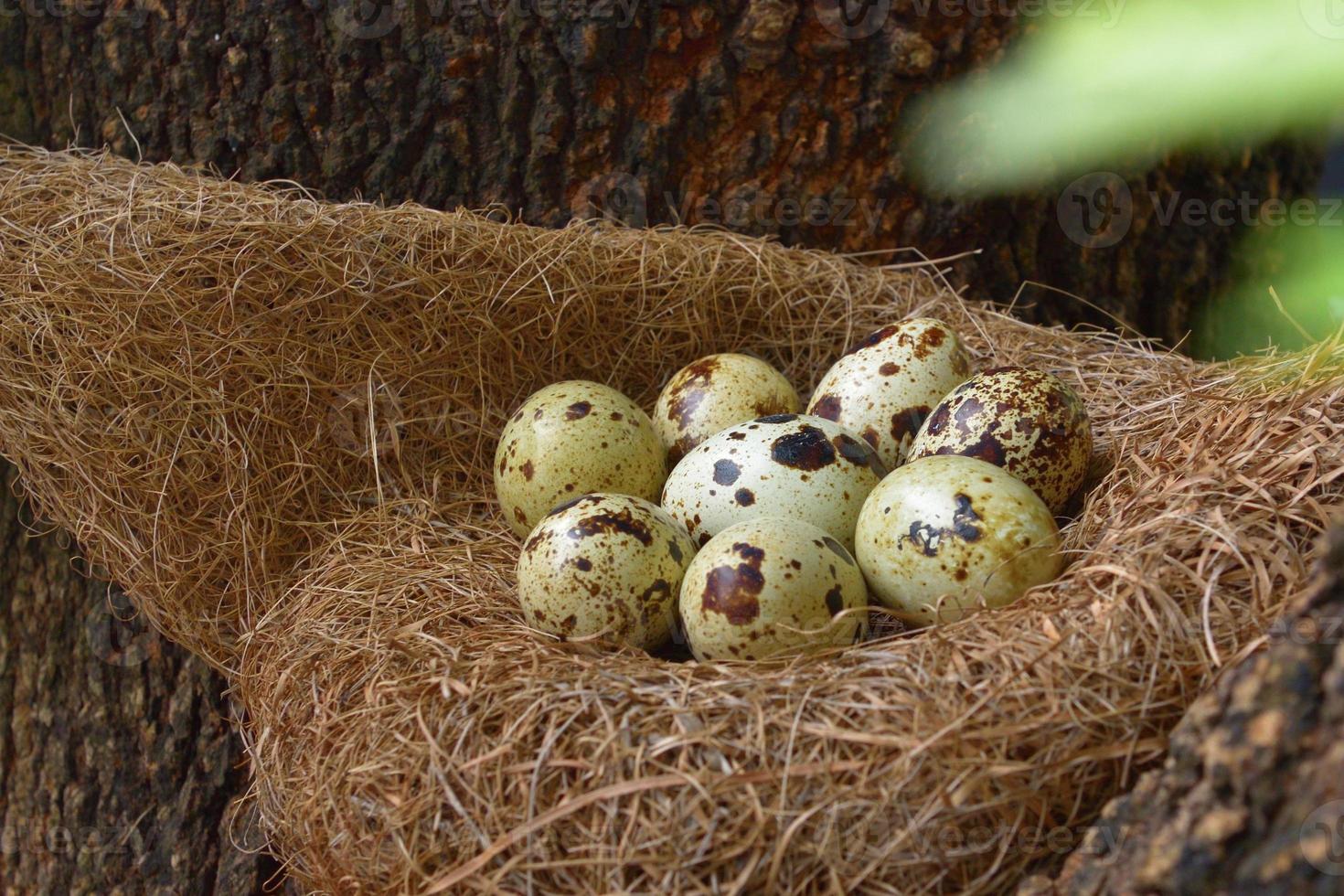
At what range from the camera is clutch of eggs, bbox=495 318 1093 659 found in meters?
1.64

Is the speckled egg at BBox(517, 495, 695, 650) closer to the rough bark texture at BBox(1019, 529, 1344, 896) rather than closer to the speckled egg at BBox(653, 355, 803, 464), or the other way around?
the speckled egg at BBox(653, 355, 803, 464)

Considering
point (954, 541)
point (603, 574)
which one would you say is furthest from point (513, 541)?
point (954, 541)

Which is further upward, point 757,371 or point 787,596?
point 757,371

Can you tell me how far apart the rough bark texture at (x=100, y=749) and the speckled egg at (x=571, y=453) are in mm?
848

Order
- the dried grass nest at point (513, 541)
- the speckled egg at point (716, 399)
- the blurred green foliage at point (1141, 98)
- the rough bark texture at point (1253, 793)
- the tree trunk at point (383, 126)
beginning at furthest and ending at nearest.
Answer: the tree trunk at point (383, 126) < the blurred green foliage at point (1141, 98) < the speckled egg at point (716, 399) < the dried grass nest at point (513, 541) < the rough bark texture at point (1253, 793)

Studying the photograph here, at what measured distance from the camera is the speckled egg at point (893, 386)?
2049 mm

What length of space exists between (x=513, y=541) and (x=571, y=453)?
22 centimetres

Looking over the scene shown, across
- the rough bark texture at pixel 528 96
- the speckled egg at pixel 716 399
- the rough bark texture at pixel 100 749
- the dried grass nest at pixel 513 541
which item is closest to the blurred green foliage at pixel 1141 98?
the rough bark texture at pixel 528 96

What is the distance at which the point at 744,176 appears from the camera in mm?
2533

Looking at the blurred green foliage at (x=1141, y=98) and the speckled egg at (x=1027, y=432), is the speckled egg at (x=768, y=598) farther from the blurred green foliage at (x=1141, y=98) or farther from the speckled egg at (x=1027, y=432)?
the blurred green foliage at (x=1141, y=98)

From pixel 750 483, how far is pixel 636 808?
658 millimetres

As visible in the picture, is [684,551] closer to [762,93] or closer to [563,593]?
[563,593]

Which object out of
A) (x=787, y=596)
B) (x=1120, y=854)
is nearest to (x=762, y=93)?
(x=787, y=596)

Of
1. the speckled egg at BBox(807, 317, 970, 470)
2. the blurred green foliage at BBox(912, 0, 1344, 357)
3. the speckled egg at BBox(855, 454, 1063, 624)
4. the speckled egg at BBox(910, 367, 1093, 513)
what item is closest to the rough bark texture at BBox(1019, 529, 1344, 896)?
the speckled egg at BBox(855, 454, 1063, 624)
